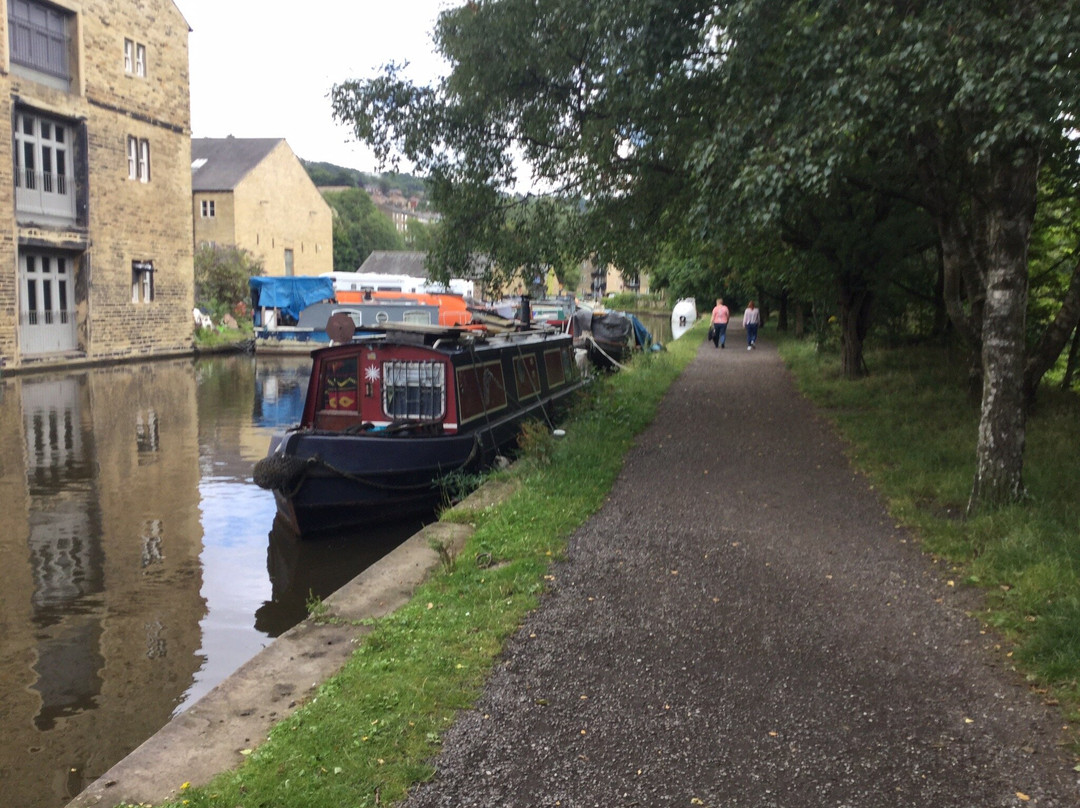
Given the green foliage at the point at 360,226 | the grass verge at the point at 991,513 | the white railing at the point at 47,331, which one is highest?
the green foliage at the point at 360,226

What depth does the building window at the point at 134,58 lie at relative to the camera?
92.5ft

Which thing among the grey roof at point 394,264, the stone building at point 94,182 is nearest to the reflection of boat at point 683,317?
the stone building at point 94,182

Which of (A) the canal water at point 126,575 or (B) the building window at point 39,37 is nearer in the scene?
(A) the canal water at point 126,575

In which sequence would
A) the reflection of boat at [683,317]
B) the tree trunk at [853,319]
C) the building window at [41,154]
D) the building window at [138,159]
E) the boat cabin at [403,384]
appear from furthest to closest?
the reflection of boat at [683,317] → the building window at [138,159] → the building window at [41,154] → the tree trunk at [853,319] → the boat cabin at [403,384]

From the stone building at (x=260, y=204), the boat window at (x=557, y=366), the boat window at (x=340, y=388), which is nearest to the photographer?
the boat window at (x=340, y=388)

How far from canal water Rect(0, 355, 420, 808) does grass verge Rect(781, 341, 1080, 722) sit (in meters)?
4.82

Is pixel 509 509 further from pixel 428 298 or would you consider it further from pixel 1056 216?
pixel 428 298

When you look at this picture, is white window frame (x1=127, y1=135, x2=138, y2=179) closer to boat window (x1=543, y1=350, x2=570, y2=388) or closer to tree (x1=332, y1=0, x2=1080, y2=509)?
tree (x1=332, y1=0, x2=1080, y2=509)

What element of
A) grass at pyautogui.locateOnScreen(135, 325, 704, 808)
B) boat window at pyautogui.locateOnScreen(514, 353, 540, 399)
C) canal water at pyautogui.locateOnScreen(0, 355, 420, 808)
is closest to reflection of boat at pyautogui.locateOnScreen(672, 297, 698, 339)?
canal water at pyautogui.locateOnScreen(0, 355, 420, 808)

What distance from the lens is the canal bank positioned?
3910 mm

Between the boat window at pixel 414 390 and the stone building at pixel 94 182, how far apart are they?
16435mm

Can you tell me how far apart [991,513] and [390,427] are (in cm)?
614

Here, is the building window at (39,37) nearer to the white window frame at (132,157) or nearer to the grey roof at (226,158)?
the white window frame at (132,157)

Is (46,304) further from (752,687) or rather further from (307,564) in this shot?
(752,687)
